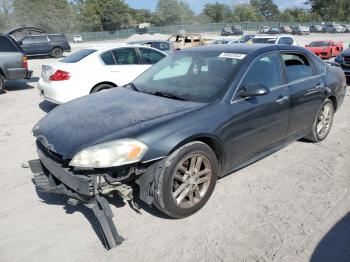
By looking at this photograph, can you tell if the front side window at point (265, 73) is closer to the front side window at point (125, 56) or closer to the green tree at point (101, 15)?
the front side window at point (125, 56)

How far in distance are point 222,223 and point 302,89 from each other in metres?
2.31

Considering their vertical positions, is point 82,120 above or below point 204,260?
above

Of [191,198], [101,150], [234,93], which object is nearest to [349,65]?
[234,93]

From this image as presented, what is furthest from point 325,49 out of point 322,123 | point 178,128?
point 178,128

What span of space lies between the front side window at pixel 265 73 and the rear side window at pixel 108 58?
14.0ft

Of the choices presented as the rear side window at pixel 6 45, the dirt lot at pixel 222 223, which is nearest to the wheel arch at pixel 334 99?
the dirt lot at pixel 222 223

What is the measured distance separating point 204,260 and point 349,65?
10024 millimetres

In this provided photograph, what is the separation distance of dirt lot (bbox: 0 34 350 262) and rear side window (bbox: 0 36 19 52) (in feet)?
22.1

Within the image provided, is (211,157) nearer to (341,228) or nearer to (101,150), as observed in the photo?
(101,150)

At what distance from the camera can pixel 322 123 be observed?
5.44 metres

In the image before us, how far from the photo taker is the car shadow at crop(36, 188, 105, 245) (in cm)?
328

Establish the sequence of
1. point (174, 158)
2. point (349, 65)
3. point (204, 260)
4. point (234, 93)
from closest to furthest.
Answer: point (204, 260)
point (174, 158)
point (234, 93)
point (349, 65)

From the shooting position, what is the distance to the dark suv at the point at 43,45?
22938mm

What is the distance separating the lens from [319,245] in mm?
3010
